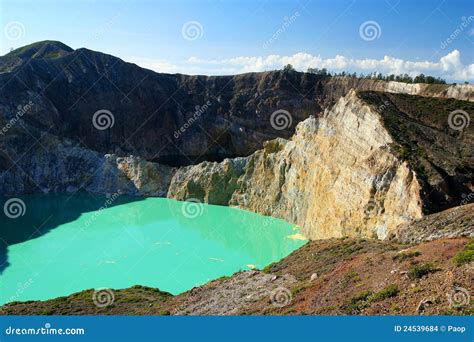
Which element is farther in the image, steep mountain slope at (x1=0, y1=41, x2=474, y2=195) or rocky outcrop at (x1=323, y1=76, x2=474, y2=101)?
steep mountain slope at (x1=0, y1=41, x2=474, y2=195)

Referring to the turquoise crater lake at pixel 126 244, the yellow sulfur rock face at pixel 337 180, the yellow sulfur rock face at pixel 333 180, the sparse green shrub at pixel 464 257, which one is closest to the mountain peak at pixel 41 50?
the turquoise crater lake at pixel 126 244

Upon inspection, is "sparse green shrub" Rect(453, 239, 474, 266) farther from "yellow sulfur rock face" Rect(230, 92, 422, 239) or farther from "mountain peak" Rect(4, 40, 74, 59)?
"mountain peak" Rect(4, 40, 74, 59)

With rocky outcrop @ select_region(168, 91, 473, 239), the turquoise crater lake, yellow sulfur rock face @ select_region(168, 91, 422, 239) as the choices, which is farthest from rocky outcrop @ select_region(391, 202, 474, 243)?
the turquoise crater lake

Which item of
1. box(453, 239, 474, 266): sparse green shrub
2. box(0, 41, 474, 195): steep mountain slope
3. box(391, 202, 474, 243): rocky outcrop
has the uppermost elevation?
box(0, 41, 474, 195): steep mountain slope

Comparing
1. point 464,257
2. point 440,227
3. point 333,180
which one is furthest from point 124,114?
point 464,257

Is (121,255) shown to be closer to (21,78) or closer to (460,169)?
(460,169)

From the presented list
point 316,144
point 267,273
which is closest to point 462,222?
point 267,273
